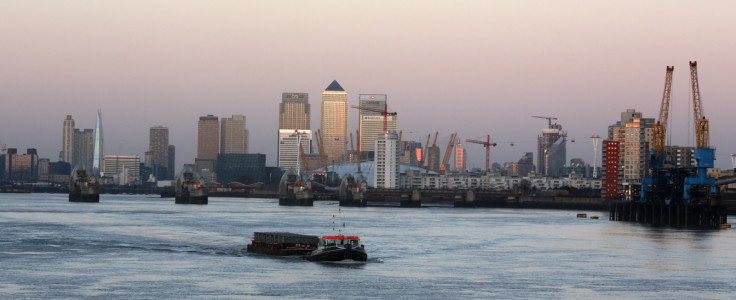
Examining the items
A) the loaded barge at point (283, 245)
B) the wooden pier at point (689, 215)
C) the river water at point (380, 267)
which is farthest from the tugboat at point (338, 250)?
the wooden pier at point (689, 215)

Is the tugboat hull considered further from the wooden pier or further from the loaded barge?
the wooden pier

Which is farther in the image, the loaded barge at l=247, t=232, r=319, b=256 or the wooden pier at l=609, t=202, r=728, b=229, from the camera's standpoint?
the wooden pier at l=609, t=202, r=728, b=229

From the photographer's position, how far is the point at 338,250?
96.2 meters

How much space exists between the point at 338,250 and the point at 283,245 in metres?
11.5

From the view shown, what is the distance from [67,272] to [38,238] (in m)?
44.7

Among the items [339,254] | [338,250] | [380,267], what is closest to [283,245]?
[339,254]

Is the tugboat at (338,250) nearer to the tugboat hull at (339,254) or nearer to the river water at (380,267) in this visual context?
the tugboat hull at (339,254)

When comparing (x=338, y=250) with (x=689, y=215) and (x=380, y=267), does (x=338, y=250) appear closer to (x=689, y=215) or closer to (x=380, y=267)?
(x=380, y=267)

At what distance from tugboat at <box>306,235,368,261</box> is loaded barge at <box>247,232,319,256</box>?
5230mm

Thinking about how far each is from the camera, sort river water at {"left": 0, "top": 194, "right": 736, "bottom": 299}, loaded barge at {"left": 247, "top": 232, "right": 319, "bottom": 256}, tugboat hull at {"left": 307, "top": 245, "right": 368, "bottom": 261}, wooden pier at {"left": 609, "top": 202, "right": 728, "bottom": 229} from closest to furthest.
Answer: river water at {"left": 0, "top": 194, "right": 736, "bottom": 299} < tugboat hull at {"left": 307, "top": 245, "right": 368, "bottom": 261} < loaded barge at {"left": 247, "top": 232, "right": 319, "bottom": 256} < wooden pier at {"left": 609, "top": 202, "right": 728, "bottom": 229}

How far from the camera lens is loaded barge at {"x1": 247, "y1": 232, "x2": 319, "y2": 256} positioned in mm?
105312

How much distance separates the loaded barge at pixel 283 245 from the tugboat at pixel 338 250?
5230 millimetres

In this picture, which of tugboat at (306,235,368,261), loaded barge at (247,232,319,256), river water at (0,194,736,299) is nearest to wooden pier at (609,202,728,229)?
river water at (0,194,736,299)

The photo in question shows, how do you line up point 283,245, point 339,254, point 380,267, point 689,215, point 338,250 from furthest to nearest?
point 689,215
point 283,245
point 339,254
point 338,250
point 380,267
